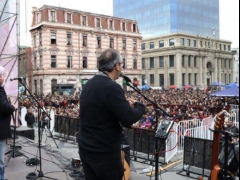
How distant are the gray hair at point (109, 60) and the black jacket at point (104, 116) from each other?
0.37ft

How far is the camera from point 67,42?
135 feet

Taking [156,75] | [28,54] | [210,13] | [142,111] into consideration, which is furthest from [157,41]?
[142,111]

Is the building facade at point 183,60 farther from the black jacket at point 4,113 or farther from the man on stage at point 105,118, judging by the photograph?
the man on stage at point 105,118

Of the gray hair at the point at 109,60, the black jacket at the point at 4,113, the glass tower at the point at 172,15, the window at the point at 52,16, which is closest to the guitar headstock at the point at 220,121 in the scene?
the gray hair at the point at 109,60

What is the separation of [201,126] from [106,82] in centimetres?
903

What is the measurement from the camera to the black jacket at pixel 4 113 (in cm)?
433

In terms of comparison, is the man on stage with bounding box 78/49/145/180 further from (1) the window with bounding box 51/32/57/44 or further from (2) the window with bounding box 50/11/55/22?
(2) the window with bounding box 50/11/55/22

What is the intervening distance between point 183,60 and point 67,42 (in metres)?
35.7

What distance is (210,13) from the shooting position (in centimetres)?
8962

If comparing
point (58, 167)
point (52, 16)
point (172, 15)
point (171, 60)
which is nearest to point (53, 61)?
point (52, 16)

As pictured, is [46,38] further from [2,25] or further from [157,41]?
[157,41]

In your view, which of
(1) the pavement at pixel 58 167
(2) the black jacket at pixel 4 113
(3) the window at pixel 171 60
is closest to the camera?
(2) the black jacket at pixel 4 113

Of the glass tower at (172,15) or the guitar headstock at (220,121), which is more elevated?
the glass tower at (172,15)

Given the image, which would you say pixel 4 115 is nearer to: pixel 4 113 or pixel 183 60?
pixel 4 113
